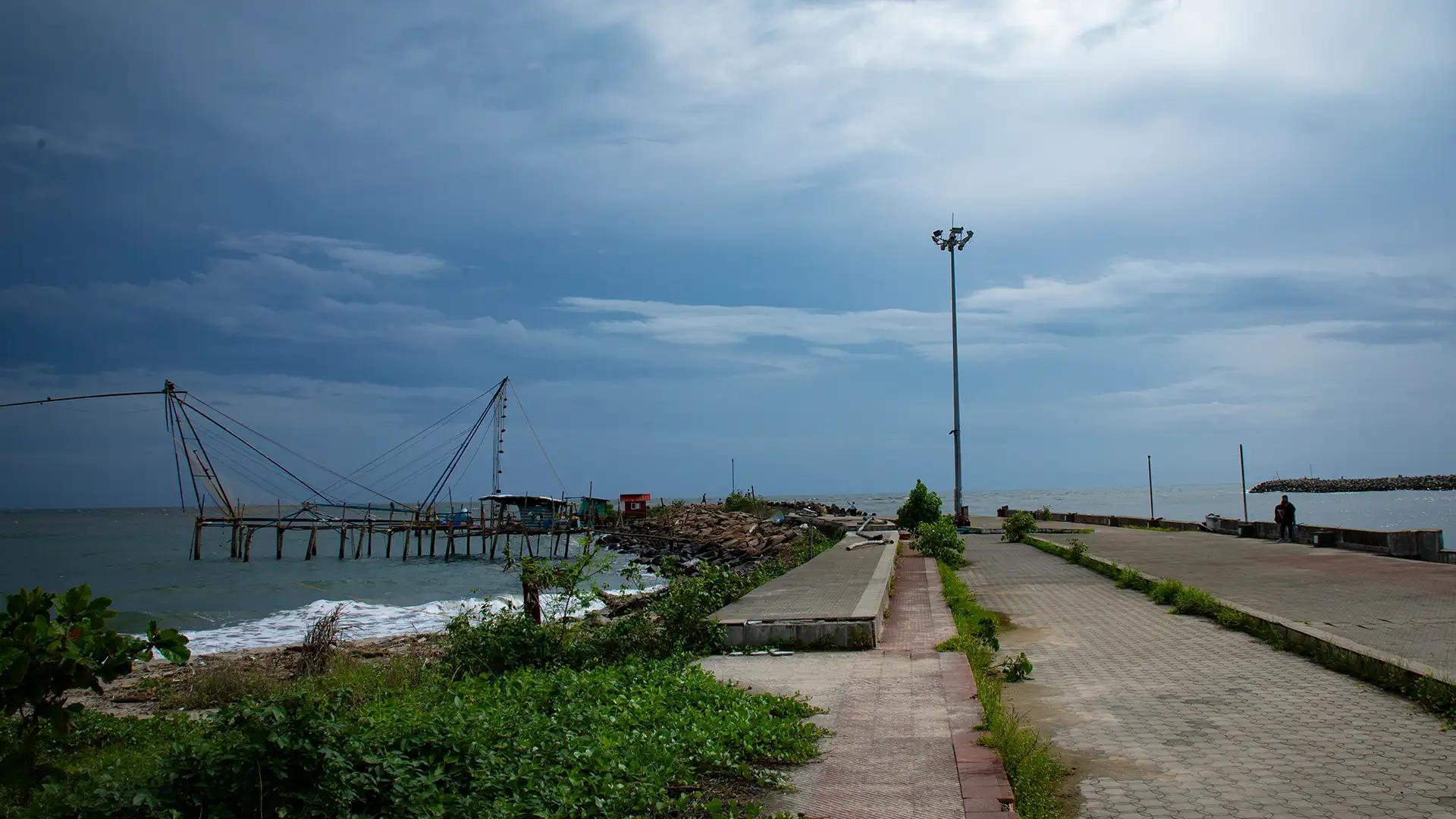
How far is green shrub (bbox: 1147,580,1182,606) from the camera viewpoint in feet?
44.5

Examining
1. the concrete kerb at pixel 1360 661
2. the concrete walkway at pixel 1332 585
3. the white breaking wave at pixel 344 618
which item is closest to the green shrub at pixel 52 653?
the concrete kerb at pixel 1360 661

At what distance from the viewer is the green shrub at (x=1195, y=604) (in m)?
12.2

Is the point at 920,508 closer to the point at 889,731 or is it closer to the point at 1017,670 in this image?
the point at 1017,670

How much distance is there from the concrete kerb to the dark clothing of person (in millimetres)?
17739

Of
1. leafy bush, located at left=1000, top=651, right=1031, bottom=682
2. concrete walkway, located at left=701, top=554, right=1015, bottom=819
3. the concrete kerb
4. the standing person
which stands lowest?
leafy bush, located at left=1000, top=651, right=1031, bottom=682

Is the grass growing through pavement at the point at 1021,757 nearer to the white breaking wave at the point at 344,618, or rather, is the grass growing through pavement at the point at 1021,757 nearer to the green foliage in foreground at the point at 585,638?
the green foliage in foreground at the point at 585,638

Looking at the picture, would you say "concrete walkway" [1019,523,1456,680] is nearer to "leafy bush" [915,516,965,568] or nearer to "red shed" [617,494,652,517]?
"leafy bush" [915,516,965,568]

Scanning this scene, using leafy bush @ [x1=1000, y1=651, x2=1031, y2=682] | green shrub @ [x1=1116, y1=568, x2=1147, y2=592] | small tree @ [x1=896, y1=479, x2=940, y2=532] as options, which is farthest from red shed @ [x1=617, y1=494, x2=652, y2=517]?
leafy bush @ [x1=1000, y1=651, x2=1031, y2=682]

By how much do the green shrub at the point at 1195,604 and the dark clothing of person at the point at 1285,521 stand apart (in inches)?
646

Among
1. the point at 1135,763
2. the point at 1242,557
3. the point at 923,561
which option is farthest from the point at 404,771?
the point at 1242,557

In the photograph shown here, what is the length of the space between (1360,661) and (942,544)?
1429 cm

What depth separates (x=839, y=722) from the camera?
6465mm

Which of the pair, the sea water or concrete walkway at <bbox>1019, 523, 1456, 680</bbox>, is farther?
the sea water

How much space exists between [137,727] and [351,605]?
19895 mm
